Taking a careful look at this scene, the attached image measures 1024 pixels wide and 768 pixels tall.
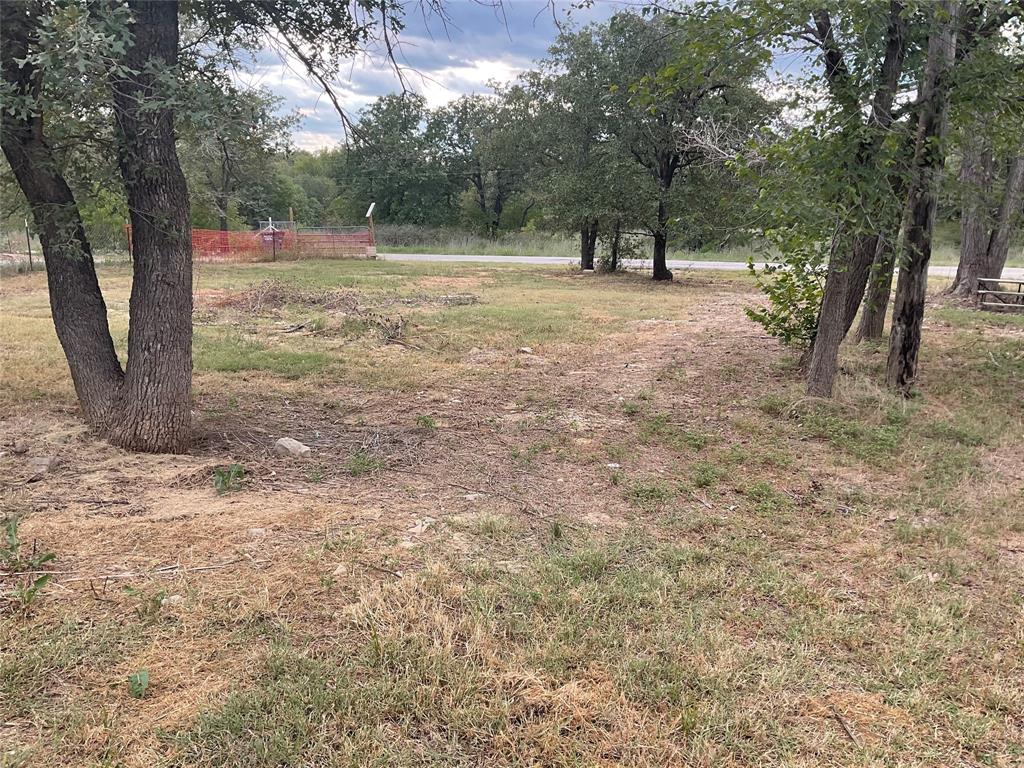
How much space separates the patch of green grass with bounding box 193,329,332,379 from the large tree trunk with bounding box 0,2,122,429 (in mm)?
2302

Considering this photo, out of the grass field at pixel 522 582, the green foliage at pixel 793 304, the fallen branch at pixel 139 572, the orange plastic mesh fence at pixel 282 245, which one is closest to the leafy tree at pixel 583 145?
the orange plastic mesh fence at pixel 282 245

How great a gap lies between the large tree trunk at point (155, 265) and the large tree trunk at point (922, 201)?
16.8 feet

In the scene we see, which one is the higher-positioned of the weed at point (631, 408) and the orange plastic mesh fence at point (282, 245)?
the orange plastic mesh fence at point (282, 245)

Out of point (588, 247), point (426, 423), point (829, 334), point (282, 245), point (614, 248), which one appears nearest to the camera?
point (426, 423)

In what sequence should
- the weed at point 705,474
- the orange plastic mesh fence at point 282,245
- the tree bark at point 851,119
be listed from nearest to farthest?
the weed at point 705,474
the tree bark at point 851,119
the orange plastic mesh fence at point 282,245

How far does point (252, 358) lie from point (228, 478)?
3931 mm

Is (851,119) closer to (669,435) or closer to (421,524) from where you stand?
(669,435)

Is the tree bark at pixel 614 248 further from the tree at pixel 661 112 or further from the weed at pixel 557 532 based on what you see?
the weed at pixel 557 532

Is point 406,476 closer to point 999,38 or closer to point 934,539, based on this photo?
point 934,539

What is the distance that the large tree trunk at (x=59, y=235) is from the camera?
351 cm

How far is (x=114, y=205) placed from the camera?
13.8ft

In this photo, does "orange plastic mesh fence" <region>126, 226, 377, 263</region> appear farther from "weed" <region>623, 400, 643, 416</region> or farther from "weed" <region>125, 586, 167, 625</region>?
"weed" <region>125, 586, 167, 625</region>

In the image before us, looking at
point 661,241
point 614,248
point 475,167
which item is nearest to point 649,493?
point 661,241

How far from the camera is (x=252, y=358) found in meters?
7.41
